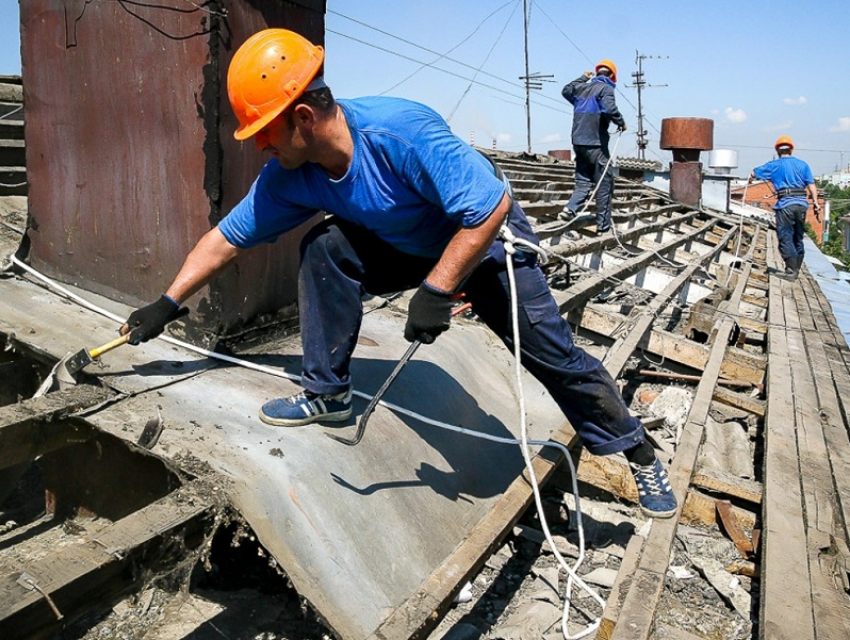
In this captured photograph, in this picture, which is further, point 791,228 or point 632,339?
point 791,228

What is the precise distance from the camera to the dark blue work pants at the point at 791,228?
999 centimetres

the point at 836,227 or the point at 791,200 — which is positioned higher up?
the point at 791,200

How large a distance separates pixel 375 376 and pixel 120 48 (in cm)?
182

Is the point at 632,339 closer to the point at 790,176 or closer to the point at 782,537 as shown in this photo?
the point at 782,537

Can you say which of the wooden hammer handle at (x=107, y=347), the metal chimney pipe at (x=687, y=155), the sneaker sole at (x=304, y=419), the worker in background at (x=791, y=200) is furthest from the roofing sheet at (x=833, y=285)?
the wooden hammer handle at (x=107, y=347)

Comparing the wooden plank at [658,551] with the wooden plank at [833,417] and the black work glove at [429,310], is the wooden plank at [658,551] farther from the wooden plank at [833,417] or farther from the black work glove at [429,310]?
the black work glove at [429,310]

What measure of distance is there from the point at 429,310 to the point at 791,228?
925 cm

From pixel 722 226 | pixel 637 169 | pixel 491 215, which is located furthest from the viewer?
pixel 637 169

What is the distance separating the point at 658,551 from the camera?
2541mm

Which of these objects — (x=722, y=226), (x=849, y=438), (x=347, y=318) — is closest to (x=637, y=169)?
(x=722, y=226)

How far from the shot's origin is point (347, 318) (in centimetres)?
274

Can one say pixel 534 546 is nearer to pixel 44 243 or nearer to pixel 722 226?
pixel 44 243

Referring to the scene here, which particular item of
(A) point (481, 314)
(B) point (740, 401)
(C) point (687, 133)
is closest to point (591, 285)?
(B) point (740, 401)

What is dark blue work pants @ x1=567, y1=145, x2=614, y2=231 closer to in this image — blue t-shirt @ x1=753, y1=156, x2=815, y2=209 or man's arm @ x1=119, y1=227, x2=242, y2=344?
blue t-shirt @ x1=753, y1=156, x2=815, y2=209
